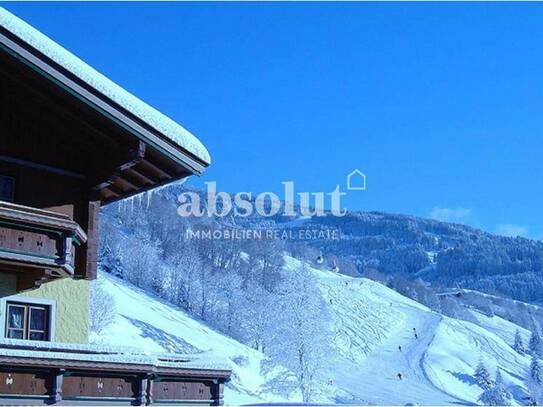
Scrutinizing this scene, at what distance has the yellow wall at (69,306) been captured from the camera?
13.6 m

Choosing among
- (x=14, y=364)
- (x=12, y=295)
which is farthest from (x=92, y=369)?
(x=12, y=295)

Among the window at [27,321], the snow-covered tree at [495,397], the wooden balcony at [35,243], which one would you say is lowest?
the snow-covered tree at [495,397]

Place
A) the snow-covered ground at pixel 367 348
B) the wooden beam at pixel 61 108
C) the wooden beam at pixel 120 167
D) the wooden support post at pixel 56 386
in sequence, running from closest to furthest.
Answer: the wooden support post at pixel 56 386 → the wooden beam at pixel 120 167 → the wooden beam at pixel 61 108 → the snow-covered ground at pixel 367 348

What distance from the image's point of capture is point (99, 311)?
58.6 metres

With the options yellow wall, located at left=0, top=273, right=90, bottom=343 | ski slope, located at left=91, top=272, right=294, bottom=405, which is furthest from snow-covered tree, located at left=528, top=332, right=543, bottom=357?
yellow wall, located at left=0, top=273, right=90, bottom=343

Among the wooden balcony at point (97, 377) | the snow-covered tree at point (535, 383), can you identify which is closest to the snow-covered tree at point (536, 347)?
the snow-covered tree at point (535, 383)

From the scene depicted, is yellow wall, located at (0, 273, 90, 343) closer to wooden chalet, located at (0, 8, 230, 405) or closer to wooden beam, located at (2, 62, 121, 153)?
wooden chalet, located at (0, 8, 230, 405)

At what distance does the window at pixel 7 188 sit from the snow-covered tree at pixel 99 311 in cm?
4406

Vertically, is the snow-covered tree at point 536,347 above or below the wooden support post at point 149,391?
above

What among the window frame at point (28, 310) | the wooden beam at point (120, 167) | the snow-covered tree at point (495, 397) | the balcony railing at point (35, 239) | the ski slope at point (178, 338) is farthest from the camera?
the snow-covered tree at point (495, 397)

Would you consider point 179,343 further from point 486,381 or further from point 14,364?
point 14,364

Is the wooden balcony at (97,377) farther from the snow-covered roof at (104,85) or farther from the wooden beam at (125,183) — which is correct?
the wooden beam at (125,183)

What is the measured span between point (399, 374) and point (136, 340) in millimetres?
34603

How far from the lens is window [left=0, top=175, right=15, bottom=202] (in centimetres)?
1266
